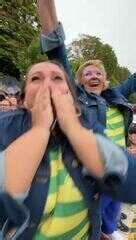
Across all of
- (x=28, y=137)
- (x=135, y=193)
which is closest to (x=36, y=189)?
(x=28, y=137)

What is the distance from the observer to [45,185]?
1894mm

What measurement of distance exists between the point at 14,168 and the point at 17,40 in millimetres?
32221

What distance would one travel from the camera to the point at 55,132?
1938 mm

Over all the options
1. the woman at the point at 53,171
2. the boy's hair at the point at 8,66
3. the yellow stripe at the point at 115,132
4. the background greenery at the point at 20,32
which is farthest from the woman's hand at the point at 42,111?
the boy's hair at the point at 8,66

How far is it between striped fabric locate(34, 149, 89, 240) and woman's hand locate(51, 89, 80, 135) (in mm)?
117

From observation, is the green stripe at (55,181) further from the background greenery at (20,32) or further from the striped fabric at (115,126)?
the background greenery at (20,32)

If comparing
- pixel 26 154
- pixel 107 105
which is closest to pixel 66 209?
pixel 26 154

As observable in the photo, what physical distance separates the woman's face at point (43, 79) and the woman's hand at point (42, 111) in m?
0.06

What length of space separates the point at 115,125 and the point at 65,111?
281cm

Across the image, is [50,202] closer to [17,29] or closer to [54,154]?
[54,154]

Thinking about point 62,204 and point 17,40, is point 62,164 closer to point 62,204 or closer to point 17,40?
point 62,204

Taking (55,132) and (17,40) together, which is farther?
(17,40)

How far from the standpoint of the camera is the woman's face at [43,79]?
201 centimetres

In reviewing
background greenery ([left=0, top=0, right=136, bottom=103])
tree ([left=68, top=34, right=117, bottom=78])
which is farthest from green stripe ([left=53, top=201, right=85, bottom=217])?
tree ([left=68, top=34, right=117, bottom=78])
